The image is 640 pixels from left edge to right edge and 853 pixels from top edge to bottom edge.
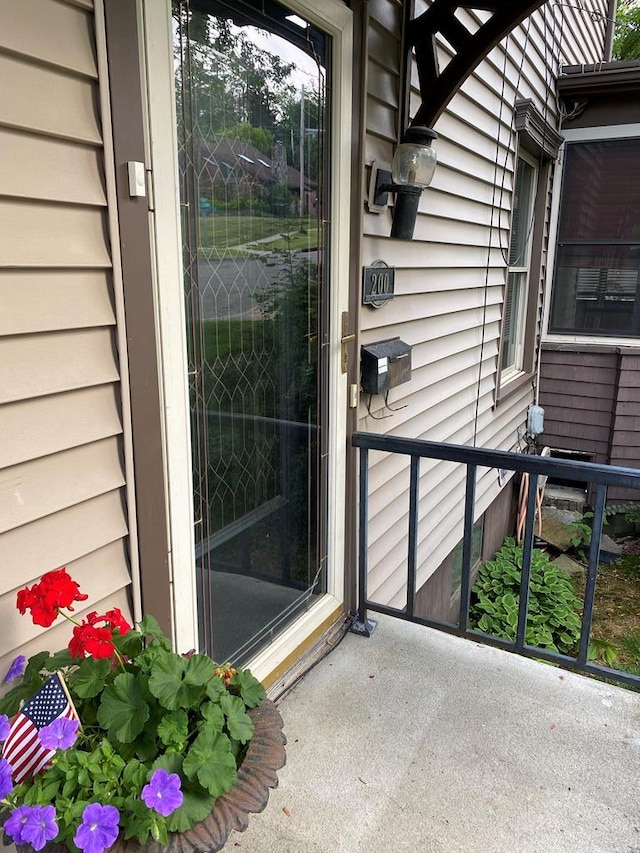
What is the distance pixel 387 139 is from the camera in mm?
2346

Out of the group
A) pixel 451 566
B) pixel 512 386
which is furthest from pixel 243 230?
pixel 512 386

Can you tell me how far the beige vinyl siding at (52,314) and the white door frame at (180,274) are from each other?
134 mm

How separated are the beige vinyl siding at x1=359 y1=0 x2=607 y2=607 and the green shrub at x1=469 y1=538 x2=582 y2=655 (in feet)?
2.08

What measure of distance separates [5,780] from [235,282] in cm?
119

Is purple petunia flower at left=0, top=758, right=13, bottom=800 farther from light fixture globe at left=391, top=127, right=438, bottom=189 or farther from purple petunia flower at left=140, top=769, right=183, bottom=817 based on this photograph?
light fixture globe at left=391, top=127, right=438, bottom=189

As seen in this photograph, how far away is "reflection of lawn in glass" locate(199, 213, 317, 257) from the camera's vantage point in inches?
60.0

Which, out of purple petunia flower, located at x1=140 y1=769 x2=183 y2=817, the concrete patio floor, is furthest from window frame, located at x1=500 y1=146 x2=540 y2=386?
purple petunia flower, located at x1=140 y1=769 x2=183 y2=817

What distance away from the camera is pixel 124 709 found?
1.05 meters

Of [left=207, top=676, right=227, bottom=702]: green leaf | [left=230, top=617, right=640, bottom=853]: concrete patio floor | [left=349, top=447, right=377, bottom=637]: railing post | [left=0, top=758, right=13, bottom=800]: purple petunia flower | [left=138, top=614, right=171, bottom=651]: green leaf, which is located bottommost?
[left=230, top=617, right=640, bottom=853]: concrete patio floor

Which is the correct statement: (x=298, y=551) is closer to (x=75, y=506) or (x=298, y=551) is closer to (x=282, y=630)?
(x=282, y=630)

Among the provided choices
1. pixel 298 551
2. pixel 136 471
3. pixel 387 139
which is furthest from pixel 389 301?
pixel 136 471

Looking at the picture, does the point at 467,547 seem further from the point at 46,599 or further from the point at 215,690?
the point at 46,599

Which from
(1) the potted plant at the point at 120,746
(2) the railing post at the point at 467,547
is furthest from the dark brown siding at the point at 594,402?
(1) the potted plant at the point at 120,746

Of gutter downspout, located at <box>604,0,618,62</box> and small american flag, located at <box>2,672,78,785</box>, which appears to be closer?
small american flag, located at <box>2,672,78,785</box>
